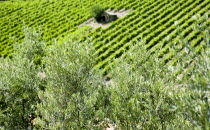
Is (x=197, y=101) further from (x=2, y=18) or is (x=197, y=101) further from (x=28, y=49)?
(x=2, y=18)

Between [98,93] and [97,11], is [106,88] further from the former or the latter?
[97,11]

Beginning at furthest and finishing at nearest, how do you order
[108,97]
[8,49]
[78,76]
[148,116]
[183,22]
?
[8,49]
[183,22]
[108,97]
[78,76]
[148,116]

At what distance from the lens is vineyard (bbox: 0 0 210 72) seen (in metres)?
33.2

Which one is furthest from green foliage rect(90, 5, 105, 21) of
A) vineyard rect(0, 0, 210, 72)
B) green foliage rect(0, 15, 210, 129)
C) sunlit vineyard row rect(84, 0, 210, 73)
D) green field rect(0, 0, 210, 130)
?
green foliage rect(0, 15, 210, 129)

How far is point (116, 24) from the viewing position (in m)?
41.4

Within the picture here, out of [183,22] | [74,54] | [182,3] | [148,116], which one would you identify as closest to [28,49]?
[74,54]

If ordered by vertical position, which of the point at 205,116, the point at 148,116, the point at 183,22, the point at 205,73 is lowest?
the point at 183,22

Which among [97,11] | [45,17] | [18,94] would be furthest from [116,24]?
[18,94]

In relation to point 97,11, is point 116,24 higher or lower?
lower

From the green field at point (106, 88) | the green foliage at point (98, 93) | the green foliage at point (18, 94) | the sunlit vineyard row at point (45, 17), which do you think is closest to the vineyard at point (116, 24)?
the sunlit vineyard row at point (45, 17)

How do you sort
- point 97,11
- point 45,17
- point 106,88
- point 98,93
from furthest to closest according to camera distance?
point 45,17
point 97,11
point 106,88
point 98,93

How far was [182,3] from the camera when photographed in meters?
42.6

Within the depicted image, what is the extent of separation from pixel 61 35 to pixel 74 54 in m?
25.8

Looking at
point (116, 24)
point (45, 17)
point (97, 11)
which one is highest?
point (97, 11)
